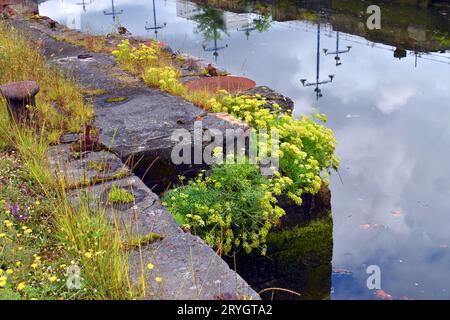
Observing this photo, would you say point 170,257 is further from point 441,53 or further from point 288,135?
point 441,53

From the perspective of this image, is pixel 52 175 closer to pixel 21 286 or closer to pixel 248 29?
pixel 21 286

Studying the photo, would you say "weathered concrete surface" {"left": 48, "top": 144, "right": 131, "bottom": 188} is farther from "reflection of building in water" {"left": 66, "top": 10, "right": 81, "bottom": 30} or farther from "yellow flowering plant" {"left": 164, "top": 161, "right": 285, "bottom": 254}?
"reflection of building in water" {"left": 66, "top": 10, "right": 81, "bottom": 30}

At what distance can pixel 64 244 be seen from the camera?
10.3 ft

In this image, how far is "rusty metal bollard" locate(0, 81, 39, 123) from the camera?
446cm

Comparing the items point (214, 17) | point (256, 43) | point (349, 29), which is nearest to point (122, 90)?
point (256, 43)

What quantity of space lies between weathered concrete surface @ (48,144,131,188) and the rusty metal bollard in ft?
1.18

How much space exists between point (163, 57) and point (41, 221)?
516 cm

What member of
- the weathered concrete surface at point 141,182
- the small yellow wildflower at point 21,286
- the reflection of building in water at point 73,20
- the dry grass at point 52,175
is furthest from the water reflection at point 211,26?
the small yellow wildflower at point 21,286

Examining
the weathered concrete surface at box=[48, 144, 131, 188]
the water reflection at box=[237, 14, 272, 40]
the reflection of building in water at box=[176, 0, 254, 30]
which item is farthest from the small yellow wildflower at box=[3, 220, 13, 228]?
the reflection of building in water at box=[176, 0, 254, 30]

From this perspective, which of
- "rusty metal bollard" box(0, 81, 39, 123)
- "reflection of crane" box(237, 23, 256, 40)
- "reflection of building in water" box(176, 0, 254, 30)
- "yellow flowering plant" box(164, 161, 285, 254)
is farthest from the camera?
"reflection of building in water" box(176, 0, 254, 30)

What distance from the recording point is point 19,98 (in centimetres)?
447

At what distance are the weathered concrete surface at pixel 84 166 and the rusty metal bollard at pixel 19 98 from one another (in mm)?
361

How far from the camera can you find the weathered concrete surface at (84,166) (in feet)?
12.9

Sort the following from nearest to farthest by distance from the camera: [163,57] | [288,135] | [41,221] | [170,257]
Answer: [170,257]
[41,221]
[288,135]
[163,57]
